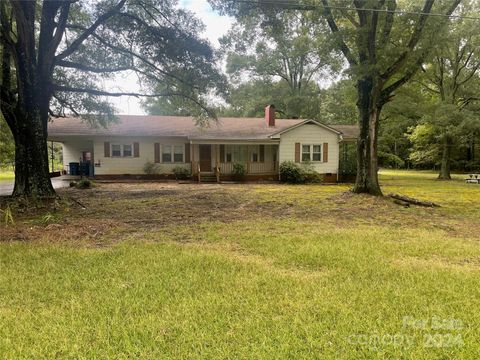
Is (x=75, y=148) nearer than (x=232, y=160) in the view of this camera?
No

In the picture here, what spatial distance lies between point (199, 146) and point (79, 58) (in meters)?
9.57

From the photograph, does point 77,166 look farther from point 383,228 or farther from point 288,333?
point 288,333

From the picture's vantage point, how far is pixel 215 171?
20.9 metres

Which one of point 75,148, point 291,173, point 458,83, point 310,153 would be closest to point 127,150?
point 75,148

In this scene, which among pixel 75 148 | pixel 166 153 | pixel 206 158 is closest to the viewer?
pixel 166 153

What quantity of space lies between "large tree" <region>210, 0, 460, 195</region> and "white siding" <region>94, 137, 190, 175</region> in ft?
38.4

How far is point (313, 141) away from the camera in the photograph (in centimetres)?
2144

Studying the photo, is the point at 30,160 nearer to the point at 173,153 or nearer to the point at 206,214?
the point at 206,214

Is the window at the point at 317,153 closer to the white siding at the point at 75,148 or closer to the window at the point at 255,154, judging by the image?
the window at the point at 255,154

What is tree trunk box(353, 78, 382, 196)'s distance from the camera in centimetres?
1300

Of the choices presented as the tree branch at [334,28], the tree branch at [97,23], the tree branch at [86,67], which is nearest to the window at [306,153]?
the tree branch at [334,28]

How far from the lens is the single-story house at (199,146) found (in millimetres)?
20531

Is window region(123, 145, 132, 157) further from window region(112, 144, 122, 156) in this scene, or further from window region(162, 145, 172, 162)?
window region(162, 145, 172, 162)

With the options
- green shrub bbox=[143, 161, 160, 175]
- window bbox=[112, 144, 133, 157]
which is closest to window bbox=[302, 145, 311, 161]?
green shrub bbox=[143, 161, 160, 175]
